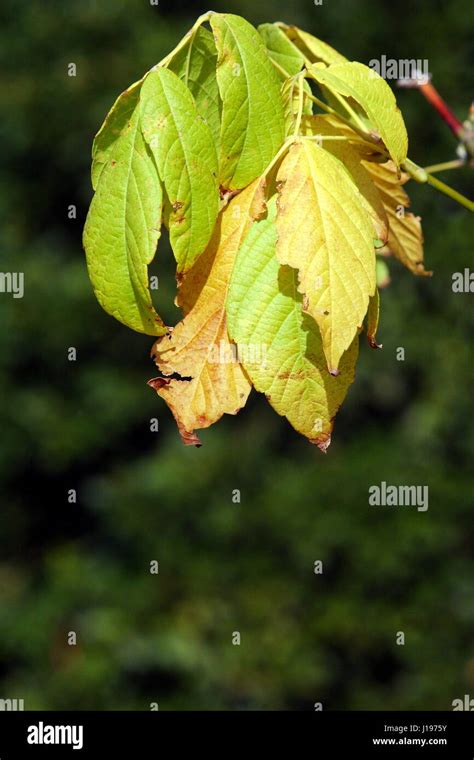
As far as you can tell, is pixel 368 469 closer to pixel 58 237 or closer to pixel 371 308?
pixel 58 237

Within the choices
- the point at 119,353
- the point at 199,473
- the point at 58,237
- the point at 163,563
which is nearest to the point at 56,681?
the point at 163,563

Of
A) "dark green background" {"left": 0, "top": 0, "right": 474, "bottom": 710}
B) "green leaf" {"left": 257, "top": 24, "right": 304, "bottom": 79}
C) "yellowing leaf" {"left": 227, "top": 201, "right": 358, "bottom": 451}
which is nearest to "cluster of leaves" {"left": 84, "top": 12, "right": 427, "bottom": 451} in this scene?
"yellowing leaf" {"left": 227, "top": 201, "right": 358, "bottom": 451}

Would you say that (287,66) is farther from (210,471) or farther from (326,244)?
(210,471)

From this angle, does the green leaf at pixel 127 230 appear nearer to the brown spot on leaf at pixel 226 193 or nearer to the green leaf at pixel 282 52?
the brown spot on leaf at pixel 226 193

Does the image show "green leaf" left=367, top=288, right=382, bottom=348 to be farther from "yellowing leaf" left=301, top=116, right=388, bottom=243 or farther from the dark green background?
the dark green background

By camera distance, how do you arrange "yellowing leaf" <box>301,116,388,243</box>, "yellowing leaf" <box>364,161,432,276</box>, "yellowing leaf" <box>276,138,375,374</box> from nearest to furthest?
"yellowing leaf" <box>276,138,375,374</box>
"yellowing leaf" <box>301,116,388,243</box>
"yellowing leaf" <box>364,161,432,276</box>

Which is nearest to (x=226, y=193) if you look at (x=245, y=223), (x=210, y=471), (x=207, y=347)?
(x=245, y=223)

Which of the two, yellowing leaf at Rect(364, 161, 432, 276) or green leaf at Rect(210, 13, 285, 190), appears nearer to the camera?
green leaf at Rect(210, 13, 285, 190)

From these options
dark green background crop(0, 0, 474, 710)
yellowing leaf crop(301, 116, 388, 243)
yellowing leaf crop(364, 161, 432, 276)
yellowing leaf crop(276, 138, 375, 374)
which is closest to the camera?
yellowing leaf crop(276, 138, 375, 374)

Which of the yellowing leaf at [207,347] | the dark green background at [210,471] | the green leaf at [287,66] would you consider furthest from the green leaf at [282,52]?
the dark green background at [210,471]
